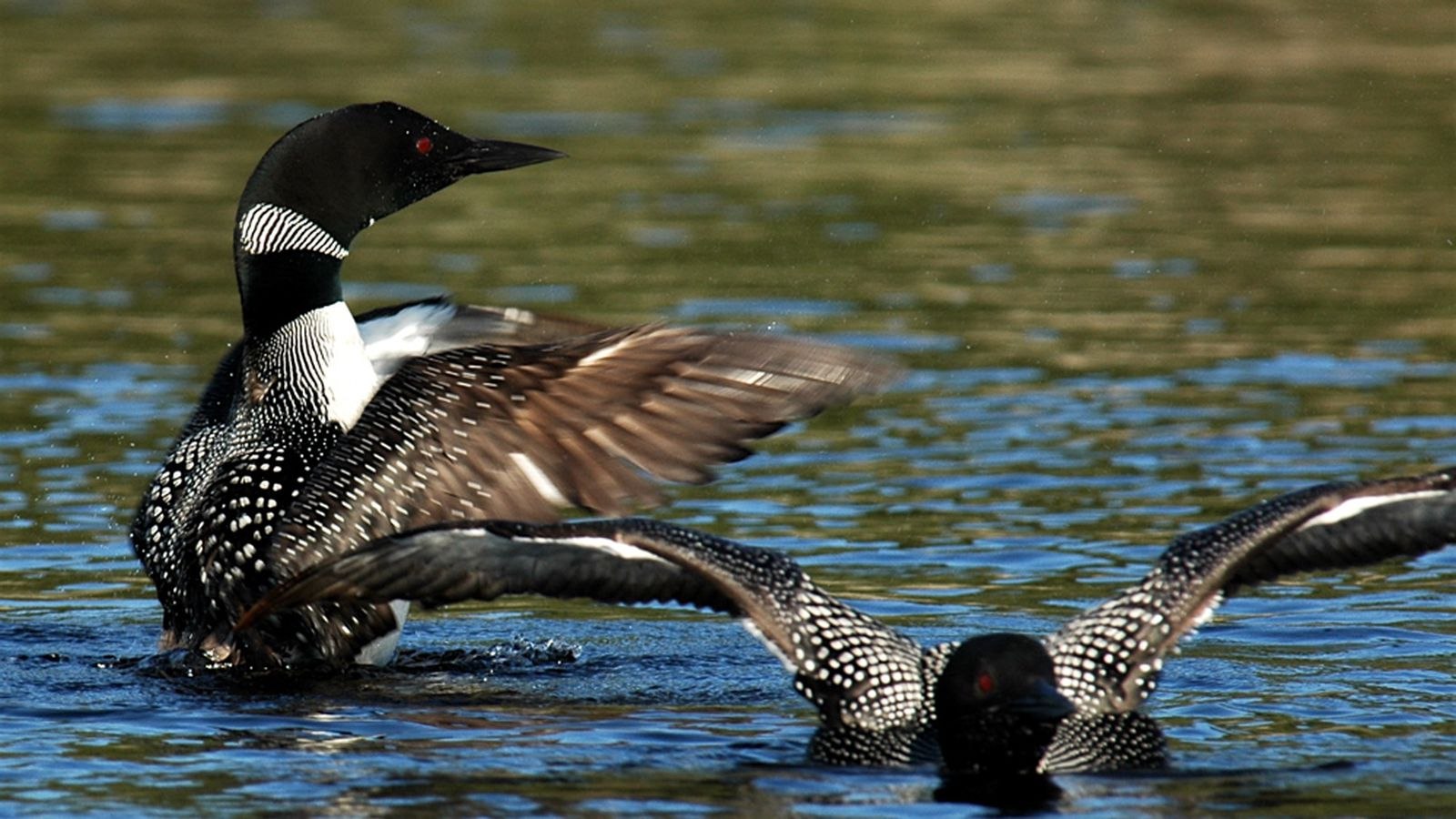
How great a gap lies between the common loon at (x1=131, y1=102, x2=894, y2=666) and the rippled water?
0.26 meters

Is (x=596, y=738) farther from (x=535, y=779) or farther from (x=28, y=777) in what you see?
(x=28, y=777)

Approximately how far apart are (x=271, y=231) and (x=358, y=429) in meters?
0.63

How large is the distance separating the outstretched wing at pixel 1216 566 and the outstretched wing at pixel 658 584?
0.40m

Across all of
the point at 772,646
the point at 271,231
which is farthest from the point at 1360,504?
the point at 271,231

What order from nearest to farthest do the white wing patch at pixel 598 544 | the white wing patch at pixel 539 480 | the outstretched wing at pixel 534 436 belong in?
1. the white wing patch at pixel 598 544
2. the outstretched wing at pixel 534 436
3. the white wing patch at pixel 539 480

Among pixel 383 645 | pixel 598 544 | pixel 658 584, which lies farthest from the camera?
pixel 383 645

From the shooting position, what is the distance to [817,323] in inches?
421

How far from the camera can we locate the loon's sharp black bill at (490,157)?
7.05 metres

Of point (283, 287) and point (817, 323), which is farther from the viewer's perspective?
point (817, 323)

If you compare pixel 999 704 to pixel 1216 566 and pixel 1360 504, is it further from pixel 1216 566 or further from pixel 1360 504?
pixel 1360 504

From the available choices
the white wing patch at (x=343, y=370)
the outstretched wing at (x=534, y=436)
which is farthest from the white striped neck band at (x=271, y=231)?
the outstretched wing at (x=534, y=436)

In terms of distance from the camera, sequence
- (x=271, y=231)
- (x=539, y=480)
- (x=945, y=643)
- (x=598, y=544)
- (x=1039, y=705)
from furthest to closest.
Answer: (x=271, y=231) → (x=539, y=480) → (x=945, y=643) → (x=598, y=544) → (x=1039, y=705)

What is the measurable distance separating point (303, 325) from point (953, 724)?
2120mm

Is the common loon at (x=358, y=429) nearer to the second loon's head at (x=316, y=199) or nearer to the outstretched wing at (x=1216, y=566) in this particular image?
the second loon's head at (x=316, y=199)
